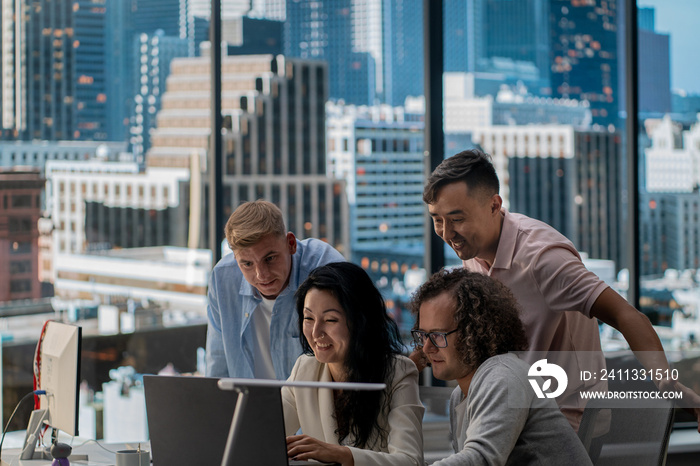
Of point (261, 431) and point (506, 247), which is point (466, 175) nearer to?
point (506, 247)

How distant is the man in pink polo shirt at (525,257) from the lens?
209 cm

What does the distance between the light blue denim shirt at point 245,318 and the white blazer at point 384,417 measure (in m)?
0.34

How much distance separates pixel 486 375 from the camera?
1.66m

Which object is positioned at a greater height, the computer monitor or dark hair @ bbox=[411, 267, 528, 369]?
dark hair @ bbox=[411, 267, 528, 369]

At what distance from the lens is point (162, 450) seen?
171cm

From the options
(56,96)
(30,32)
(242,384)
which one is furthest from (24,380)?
(242,384)

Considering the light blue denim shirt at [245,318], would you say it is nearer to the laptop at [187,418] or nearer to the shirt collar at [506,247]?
the shirt collar at [506,247]

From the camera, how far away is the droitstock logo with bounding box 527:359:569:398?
5.50 ft

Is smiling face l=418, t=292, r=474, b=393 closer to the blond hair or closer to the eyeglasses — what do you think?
the eyeglasses

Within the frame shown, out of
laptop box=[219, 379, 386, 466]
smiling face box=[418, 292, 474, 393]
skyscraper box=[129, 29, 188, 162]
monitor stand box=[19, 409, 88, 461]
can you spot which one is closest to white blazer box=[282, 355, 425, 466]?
smiling face box=[418, 292, 474, 393]

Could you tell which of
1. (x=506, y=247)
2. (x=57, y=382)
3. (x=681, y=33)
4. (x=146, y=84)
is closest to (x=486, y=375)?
(x=506, y=247)

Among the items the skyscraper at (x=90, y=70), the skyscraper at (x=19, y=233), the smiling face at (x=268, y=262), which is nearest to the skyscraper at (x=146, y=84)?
the skyscraper at (x=90, y=70)

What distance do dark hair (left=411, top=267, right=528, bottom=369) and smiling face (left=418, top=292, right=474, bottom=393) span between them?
0.4 inches

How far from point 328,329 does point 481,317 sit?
42 cm
